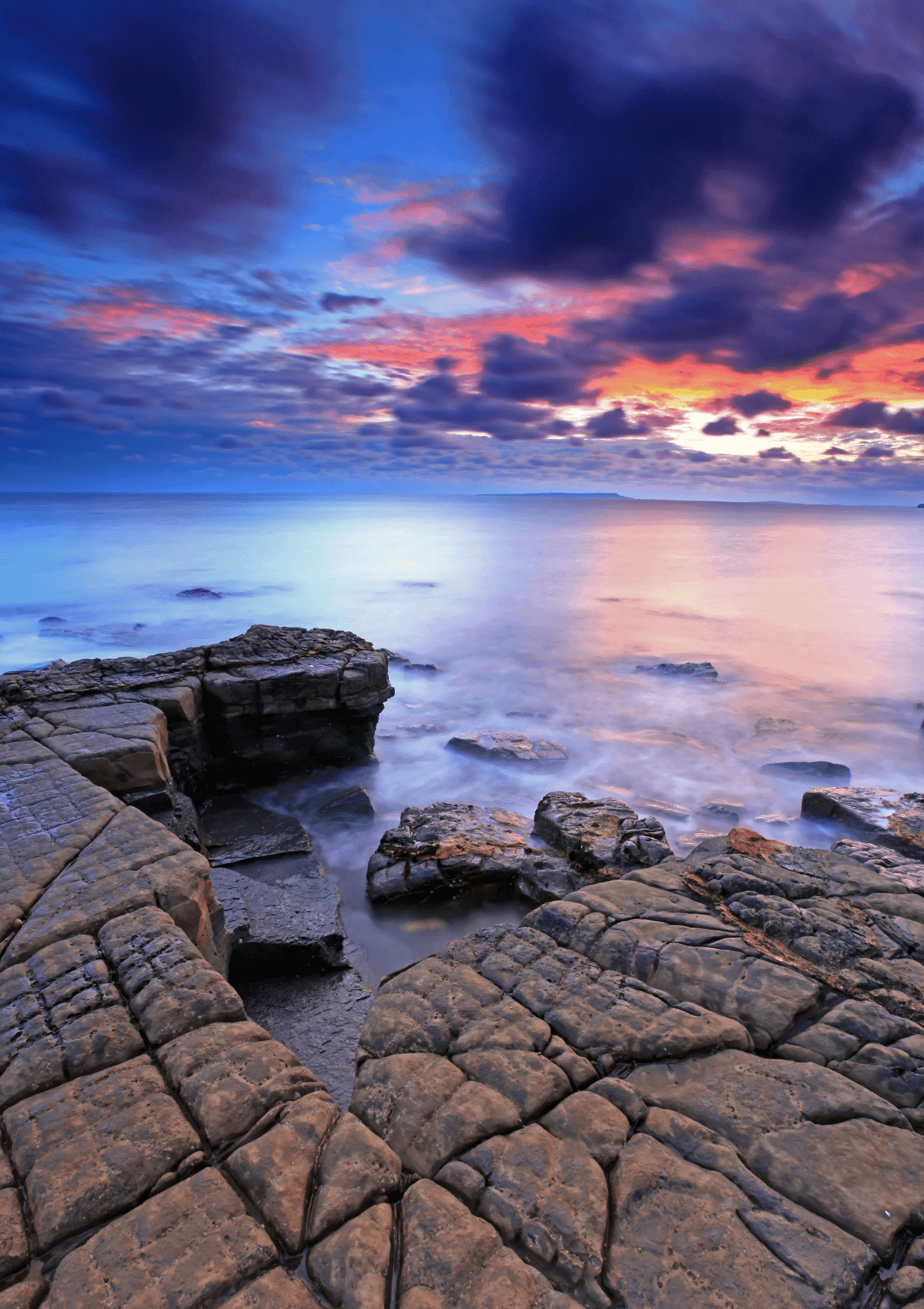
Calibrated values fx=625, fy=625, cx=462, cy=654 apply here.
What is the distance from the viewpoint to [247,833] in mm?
6816

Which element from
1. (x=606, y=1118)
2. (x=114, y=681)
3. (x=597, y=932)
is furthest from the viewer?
(x=114, y=681)

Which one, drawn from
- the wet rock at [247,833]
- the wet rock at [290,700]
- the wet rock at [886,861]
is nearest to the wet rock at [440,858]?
the wet rock at [247,833]

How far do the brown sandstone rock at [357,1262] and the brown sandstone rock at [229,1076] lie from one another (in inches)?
19.8

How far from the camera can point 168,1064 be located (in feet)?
8.00

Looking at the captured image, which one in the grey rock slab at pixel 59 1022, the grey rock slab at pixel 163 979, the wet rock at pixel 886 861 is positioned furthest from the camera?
the wet rock at pixel 886 861

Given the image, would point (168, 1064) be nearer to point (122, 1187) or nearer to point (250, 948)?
point (122, 1187)

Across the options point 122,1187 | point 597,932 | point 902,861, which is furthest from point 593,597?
point 122,1187

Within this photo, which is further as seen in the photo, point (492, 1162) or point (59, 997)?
point (59, 997)

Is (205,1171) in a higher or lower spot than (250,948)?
higher

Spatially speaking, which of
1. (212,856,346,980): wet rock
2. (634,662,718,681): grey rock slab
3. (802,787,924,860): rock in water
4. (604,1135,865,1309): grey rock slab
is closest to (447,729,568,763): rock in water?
(802,787,924,860): rock in water

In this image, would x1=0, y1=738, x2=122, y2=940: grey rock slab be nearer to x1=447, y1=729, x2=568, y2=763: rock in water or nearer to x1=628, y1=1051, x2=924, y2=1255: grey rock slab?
x1=628, y1=1051, x2=924, y2=1255: grey rock slab

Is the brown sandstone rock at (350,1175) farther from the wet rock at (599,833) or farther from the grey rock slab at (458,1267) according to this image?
the wet rock at (599,833)

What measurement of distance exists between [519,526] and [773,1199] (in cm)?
8681

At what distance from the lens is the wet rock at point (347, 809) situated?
779 centimetres
